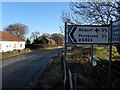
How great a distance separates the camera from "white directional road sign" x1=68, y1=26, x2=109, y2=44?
8180 mm

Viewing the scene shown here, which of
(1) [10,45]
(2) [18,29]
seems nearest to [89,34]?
(1) [10,45]

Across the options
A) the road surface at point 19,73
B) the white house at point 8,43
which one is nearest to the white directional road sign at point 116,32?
the road surface at point 19,73

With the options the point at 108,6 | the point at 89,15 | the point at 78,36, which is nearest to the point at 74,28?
the point at 78,36

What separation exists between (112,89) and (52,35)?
448 feet

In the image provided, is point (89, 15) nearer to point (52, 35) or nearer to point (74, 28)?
point (74, 28)

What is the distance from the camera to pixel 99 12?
50.1 ft

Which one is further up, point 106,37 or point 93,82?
point 106,37

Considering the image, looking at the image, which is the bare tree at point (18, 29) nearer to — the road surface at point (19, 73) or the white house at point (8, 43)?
the white house at point (8, 43)

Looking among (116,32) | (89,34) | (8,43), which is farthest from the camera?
(8,43)

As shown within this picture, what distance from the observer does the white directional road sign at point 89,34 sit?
8180 millimetres

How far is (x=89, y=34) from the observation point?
27.0ft

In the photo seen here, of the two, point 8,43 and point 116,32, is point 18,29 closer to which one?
point 8,43

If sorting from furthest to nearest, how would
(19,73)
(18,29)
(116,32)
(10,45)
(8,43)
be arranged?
(18,29) < (10,45) < (8,43) < (19,73) < (116,32)

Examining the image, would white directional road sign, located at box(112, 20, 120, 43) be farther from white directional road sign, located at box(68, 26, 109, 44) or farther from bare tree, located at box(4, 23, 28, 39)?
bare tree, located at box(4, 23, 28, 39)
